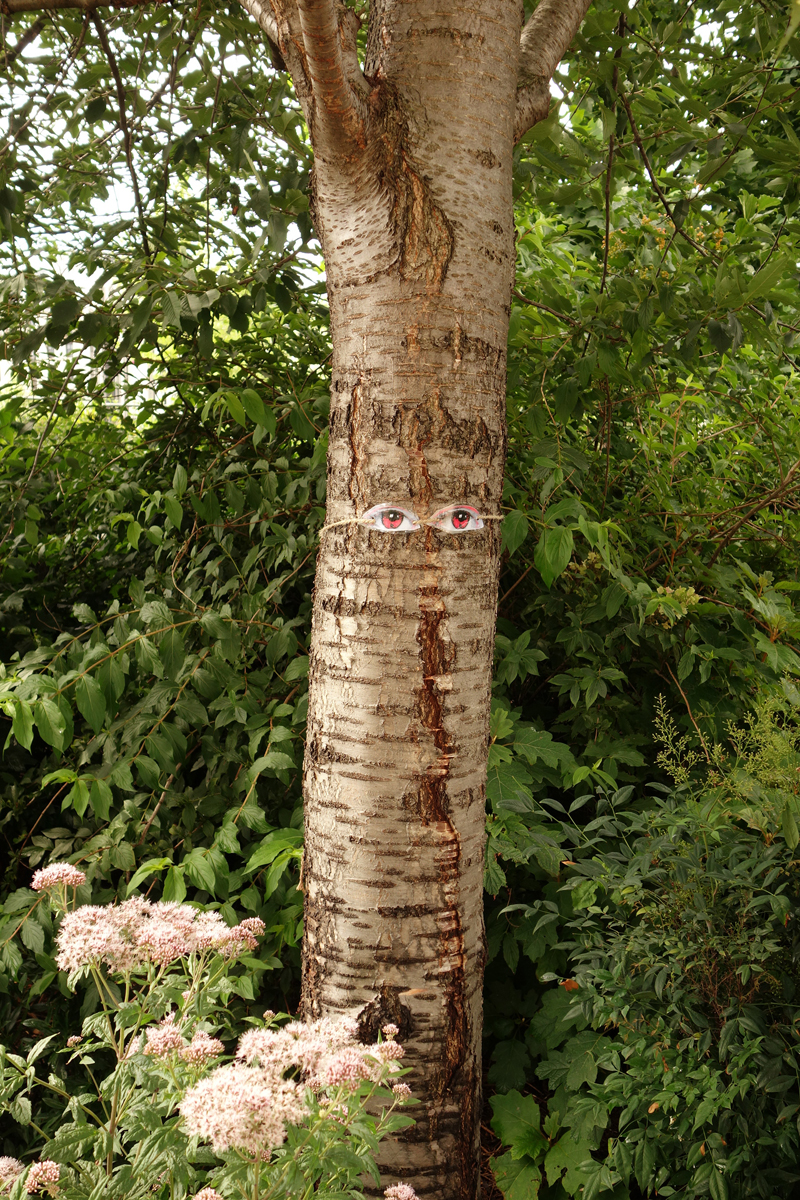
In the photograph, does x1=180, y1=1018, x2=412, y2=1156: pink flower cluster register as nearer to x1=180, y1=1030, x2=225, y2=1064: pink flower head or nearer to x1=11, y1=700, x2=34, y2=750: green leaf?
x1=180, y1=1030, x2=225, y2=1064: pink flower head

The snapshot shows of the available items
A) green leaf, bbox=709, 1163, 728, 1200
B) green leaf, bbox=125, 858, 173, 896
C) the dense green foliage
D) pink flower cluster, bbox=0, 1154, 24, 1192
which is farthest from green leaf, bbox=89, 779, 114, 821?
green leaf, bbox=709, 1163, 728, 1200

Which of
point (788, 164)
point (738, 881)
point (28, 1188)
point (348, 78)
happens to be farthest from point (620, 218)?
point (28, 1188)

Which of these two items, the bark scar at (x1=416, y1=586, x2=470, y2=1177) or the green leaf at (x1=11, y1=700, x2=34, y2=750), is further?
the green leaf at (x1=11, y1=700, x2=34, y2=750)

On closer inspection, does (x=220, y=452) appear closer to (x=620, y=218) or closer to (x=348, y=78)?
(x=348, y=78)

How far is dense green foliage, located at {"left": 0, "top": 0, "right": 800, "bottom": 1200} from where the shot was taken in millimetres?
1379

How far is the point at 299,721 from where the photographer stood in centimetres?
191

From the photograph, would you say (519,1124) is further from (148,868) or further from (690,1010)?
(148,868)

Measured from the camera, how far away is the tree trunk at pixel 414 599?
135 centimetres

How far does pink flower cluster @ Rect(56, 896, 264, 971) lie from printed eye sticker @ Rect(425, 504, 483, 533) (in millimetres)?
718

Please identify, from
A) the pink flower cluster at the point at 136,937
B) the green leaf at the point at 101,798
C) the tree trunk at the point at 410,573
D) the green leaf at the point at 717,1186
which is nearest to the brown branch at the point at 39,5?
the tree trunk at the point at 410,573

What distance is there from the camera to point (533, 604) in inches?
89.7

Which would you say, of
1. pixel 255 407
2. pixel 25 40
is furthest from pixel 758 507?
pixel 25 40

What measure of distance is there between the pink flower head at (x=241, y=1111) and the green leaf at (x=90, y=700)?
1043 millimetres

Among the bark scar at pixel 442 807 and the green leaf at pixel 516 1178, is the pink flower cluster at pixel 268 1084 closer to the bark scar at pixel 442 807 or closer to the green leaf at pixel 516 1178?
the bark scar at pixel 442 807
